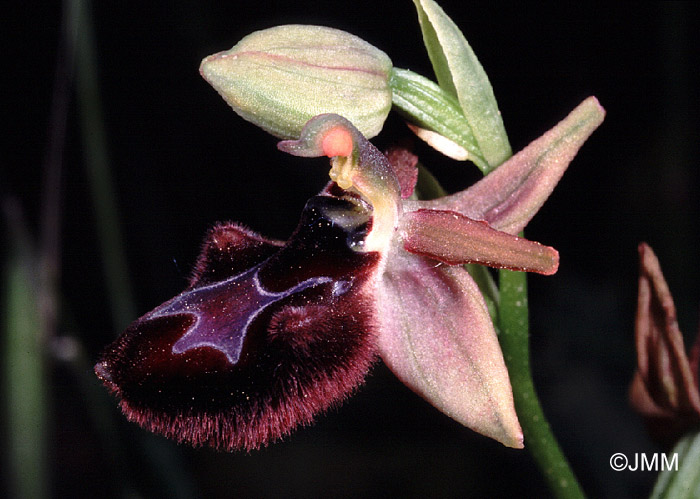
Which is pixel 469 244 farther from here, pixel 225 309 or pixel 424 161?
pixel 424 161

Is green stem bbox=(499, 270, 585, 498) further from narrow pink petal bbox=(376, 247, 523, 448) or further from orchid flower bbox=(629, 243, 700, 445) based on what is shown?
orchid flower bbox=(629, 243, 700, 445)

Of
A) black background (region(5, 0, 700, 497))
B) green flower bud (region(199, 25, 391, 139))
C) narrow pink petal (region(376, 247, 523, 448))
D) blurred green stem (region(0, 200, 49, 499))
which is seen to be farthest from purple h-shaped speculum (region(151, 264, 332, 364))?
black background (region(5, 0, 700, 497))

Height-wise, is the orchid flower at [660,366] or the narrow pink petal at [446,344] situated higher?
the narrow pink petal at [446,344]

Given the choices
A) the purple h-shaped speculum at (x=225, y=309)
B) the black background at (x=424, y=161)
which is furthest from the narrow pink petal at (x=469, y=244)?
the black background at (x=424, y=161)

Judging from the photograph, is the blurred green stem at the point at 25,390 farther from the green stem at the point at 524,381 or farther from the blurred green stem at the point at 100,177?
the green stem at the point at 524,381

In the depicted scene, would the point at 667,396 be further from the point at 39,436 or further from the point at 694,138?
the point at 694,138

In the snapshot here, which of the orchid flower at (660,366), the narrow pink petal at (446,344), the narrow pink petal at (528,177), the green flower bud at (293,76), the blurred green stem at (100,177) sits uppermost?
the blurred green stem at (100,177)

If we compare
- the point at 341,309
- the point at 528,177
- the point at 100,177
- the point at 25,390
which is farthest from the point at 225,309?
the point at 100,177
